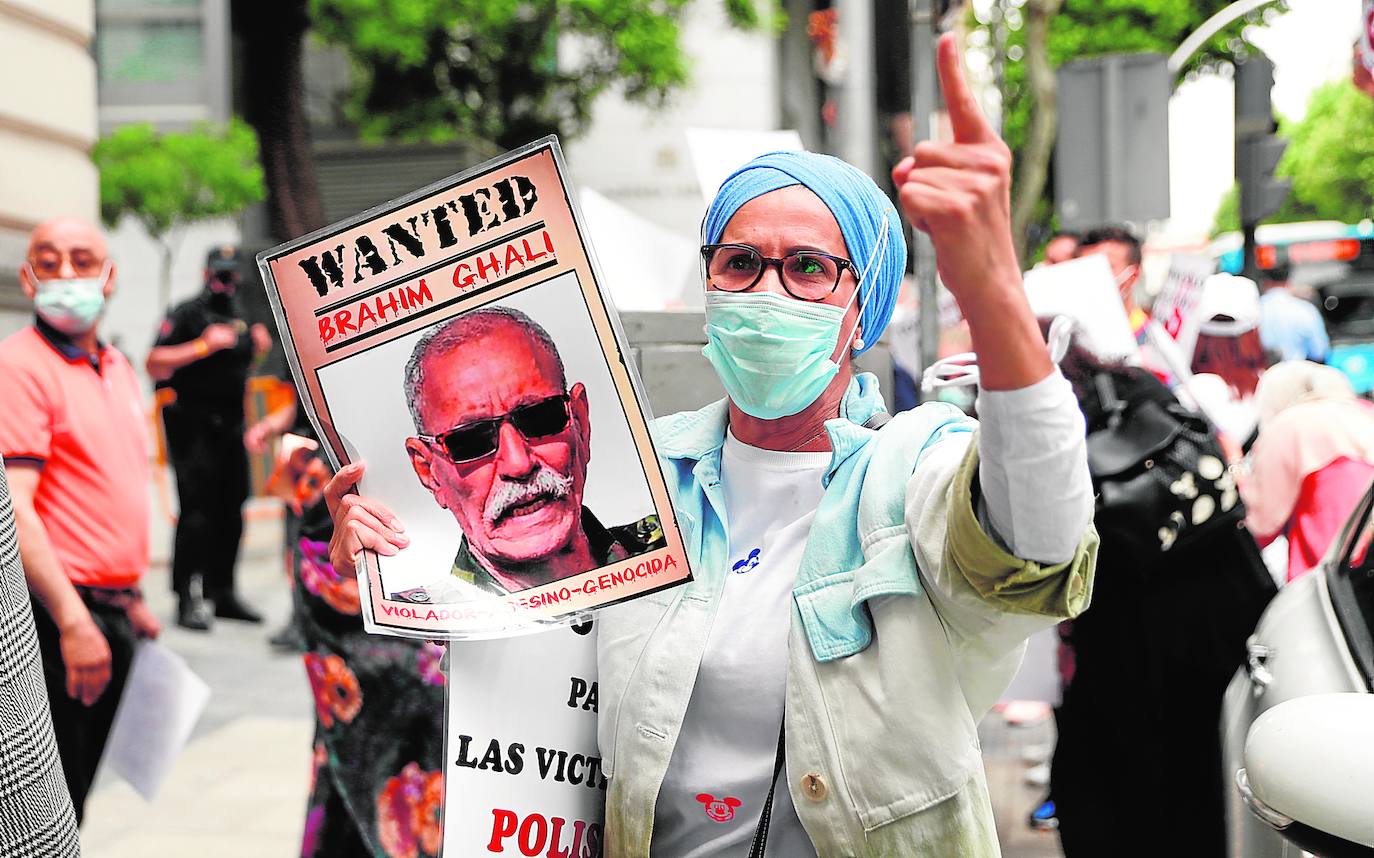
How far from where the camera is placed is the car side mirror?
190 cm

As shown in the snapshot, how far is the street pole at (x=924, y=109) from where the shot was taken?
18.1ft

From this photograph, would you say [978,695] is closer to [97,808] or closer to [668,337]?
[668,337]

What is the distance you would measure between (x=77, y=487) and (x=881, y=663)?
2.92 metres

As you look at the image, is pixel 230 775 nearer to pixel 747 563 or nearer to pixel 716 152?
pixel 716 152

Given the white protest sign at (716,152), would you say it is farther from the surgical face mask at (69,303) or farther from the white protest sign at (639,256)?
the surgical face mask at (69,303)

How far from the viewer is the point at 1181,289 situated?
7012mm

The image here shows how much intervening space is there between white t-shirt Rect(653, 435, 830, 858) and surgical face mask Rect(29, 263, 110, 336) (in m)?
2.89

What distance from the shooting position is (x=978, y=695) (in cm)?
187

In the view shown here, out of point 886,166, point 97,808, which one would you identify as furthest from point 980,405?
point 886,166

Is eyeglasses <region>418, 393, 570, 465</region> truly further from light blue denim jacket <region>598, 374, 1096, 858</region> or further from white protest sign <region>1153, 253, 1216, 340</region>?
white protest sign <region>1153, 253, 1216, 340</region>

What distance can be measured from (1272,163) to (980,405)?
11.9 meters

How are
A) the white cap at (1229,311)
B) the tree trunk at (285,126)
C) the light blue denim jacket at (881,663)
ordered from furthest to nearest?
the tree trunk at (285,126) → the white cap at (1229,311) → the light blue denim jacket at (881,663)

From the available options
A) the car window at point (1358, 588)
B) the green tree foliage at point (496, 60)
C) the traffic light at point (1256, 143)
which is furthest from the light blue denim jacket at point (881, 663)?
the green tree foliage at point (496, 60)

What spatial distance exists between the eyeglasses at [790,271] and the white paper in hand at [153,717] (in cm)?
251
